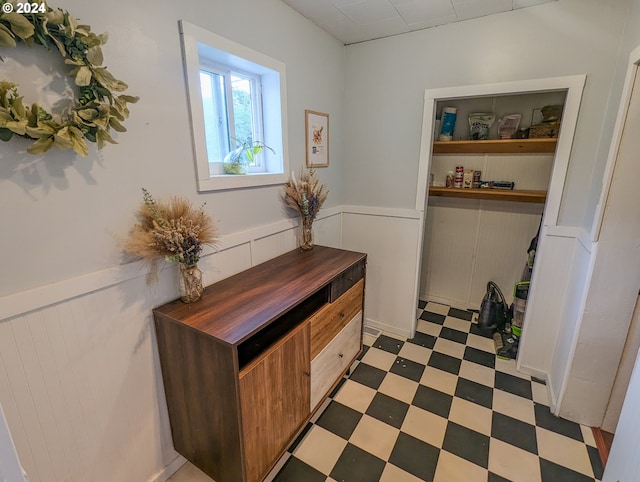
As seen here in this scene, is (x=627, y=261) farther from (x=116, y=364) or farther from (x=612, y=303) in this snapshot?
(x=116, y=364)

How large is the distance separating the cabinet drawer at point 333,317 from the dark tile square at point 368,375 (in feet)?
1.52

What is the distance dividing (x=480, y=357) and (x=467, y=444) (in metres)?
0.86

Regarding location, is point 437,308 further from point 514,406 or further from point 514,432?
point 514,432

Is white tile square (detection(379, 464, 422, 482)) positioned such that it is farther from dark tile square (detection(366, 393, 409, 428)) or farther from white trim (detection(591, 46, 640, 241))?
white trim (detection(591, 46, 640, 241))

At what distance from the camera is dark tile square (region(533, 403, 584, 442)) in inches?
66.5

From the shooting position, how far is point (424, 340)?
254 centimetres

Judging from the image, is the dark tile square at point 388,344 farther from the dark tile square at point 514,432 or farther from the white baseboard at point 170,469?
the white baseboard at point 170,469

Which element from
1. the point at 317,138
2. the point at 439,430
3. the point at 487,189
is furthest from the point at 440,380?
A: the point at 317,138

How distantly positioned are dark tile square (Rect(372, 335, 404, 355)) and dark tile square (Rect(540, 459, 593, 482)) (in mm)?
1051

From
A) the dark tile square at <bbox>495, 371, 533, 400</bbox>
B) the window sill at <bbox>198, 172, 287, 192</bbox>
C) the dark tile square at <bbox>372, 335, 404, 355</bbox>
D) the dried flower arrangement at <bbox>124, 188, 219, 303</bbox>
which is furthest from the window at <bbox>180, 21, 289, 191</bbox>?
the dark tile square at <bbox>495, 371, 533, 400</bbox>

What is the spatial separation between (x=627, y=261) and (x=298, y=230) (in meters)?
1.81

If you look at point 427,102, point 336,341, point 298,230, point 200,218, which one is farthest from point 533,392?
point 200,218

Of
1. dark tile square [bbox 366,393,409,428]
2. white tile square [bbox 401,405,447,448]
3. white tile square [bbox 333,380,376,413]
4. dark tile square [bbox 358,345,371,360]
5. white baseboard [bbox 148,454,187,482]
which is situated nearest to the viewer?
white baseboard [bbox 148,454,187,482]

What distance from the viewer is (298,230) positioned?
2.14 metres
